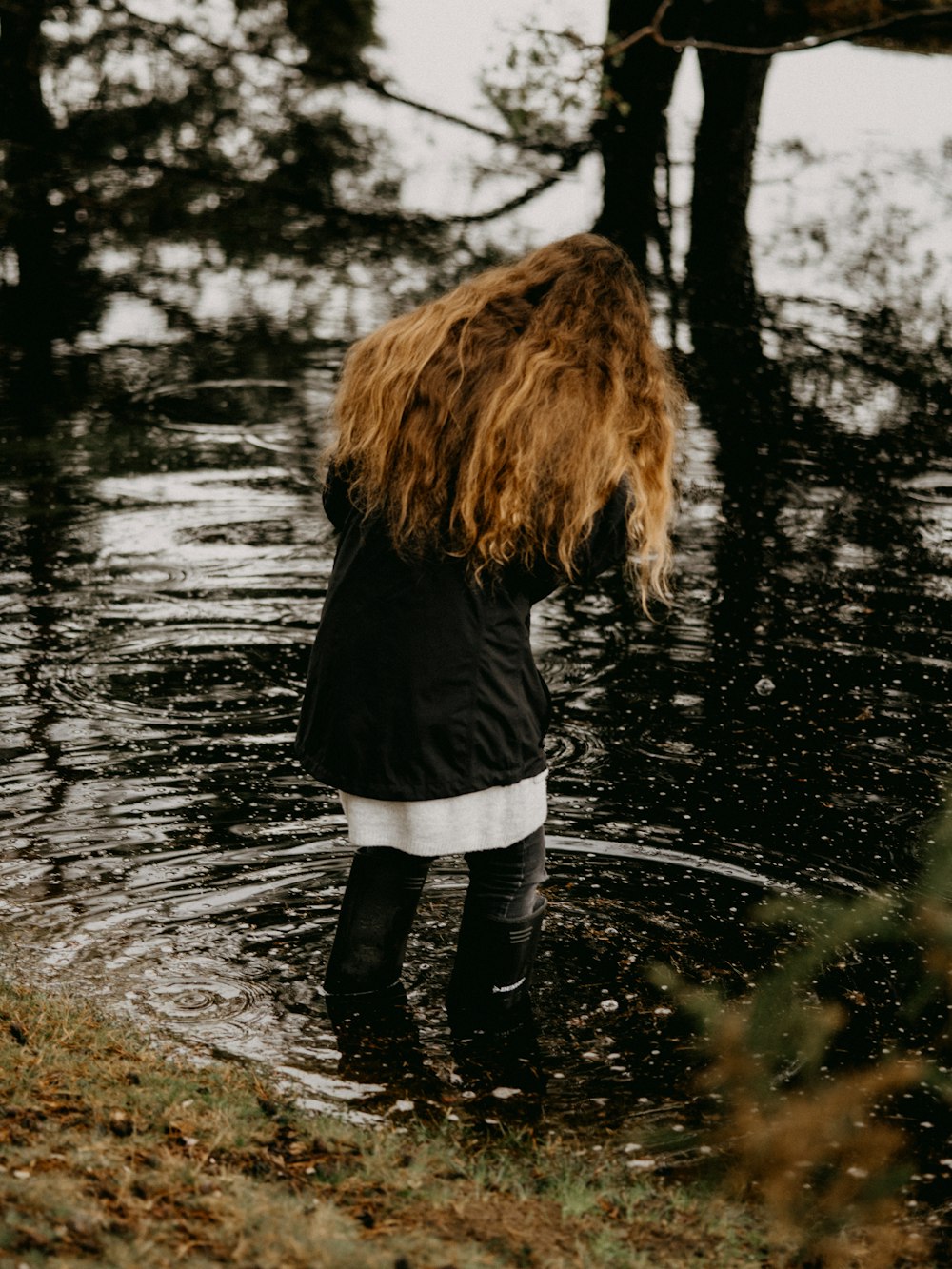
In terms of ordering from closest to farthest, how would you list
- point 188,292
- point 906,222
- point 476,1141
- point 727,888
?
point 476,1141, point 727,888, point 188,292, point 906,222

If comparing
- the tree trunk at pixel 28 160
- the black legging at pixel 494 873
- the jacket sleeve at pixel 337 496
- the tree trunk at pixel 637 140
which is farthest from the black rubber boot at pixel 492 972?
the tree trunk at pixel 637 140

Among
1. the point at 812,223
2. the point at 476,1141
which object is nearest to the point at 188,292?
the point at 812,223

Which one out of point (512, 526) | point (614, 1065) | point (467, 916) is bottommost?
point (614, 1065)

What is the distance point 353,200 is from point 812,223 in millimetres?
5202

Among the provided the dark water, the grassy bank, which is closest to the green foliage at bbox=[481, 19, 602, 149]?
the dark water

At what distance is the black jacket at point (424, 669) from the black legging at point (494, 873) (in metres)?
0.26

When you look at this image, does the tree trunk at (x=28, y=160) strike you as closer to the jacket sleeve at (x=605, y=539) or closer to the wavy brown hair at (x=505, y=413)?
the wavy brown hair at (x=505, y=413)

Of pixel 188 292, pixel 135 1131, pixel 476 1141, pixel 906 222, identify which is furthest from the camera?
pixel 906 222

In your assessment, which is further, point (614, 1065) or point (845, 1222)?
point (614, 1065)

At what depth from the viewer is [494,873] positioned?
3.80 meters

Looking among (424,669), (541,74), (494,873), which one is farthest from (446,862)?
(541,74)

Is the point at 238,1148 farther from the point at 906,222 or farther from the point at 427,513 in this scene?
the point at 906,222

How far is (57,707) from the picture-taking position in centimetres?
610

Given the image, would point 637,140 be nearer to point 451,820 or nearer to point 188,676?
point 188,676
